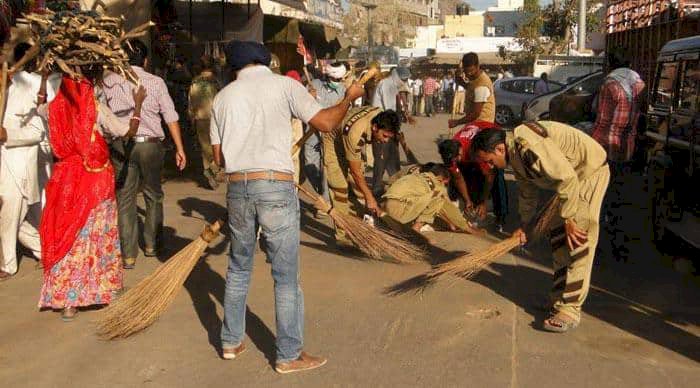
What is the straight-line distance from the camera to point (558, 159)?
4926 mm

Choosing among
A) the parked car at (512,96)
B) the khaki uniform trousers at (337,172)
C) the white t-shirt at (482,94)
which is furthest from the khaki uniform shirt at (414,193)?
the parked car at (512,96)

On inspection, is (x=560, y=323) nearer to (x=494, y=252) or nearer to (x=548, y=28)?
(x=494, y=252)

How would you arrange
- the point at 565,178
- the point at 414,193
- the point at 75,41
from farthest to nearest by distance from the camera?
1. the point at 414,193
2. the point at 75,41
3. the point at 565,178

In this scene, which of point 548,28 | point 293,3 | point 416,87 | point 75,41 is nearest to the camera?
point 75,41

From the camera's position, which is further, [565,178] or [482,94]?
[482,94]

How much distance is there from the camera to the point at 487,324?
550 cm

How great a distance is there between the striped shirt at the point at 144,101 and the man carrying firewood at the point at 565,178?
2.98 metres

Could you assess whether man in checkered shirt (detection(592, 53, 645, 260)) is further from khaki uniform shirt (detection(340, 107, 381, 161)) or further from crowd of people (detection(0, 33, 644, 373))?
khaki uniform shirt (detection(340, 107, 381, 161))

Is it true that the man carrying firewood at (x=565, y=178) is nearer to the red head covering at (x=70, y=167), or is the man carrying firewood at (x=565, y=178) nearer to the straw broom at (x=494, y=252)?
the straw broom at (x=494, y=252)

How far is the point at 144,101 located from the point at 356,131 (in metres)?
1.82

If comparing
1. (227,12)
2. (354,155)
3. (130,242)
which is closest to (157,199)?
(130,242)

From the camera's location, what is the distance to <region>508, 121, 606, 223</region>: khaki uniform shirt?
4.91 metres

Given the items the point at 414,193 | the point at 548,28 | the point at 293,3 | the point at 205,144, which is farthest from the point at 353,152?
the point at 548,28

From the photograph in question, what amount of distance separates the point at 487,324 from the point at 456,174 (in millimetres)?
2463
